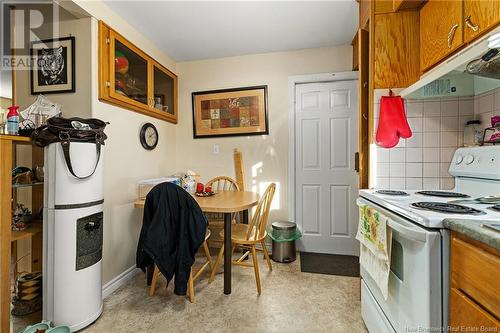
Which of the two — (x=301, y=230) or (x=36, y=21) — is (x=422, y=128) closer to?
(x=301, y=230)

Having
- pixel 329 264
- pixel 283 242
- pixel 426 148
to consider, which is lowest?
pixel 329 264

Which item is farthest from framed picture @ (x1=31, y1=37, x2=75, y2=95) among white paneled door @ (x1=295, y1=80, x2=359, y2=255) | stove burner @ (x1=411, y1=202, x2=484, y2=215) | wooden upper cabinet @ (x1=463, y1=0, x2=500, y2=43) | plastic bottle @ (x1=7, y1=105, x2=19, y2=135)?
wooden upper cabinet @ (x1=463, y1=0, x2=500, y2=43)

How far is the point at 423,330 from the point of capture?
0.83m

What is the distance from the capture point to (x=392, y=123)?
156 centimetres

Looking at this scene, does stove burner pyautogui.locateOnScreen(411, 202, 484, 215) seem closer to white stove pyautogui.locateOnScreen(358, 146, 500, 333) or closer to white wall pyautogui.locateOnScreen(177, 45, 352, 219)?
white stove pyautogui.locateOnScreen(358, 146, 500, 333)

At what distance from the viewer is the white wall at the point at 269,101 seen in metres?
2.70

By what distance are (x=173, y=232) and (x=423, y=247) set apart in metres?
1.47

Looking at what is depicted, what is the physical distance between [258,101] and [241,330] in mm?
2302

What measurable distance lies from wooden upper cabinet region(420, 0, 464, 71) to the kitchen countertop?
95 cm

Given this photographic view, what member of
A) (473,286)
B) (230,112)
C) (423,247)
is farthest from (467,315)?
(230,112)

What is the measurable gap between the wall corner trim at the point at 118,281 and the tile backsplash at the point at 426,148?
2291 millimetres

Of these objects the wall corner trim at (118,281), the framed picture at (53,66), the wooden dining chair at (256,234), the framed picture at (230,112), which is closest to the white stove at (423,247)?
the wooden dining chair at (256,234)

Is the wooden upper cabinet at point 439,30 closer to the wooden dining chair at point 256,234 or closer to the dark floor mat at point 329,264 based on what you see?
the wooden dining chair at point 256,234

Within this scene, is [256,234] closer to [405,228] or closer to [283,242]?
[283,242]
